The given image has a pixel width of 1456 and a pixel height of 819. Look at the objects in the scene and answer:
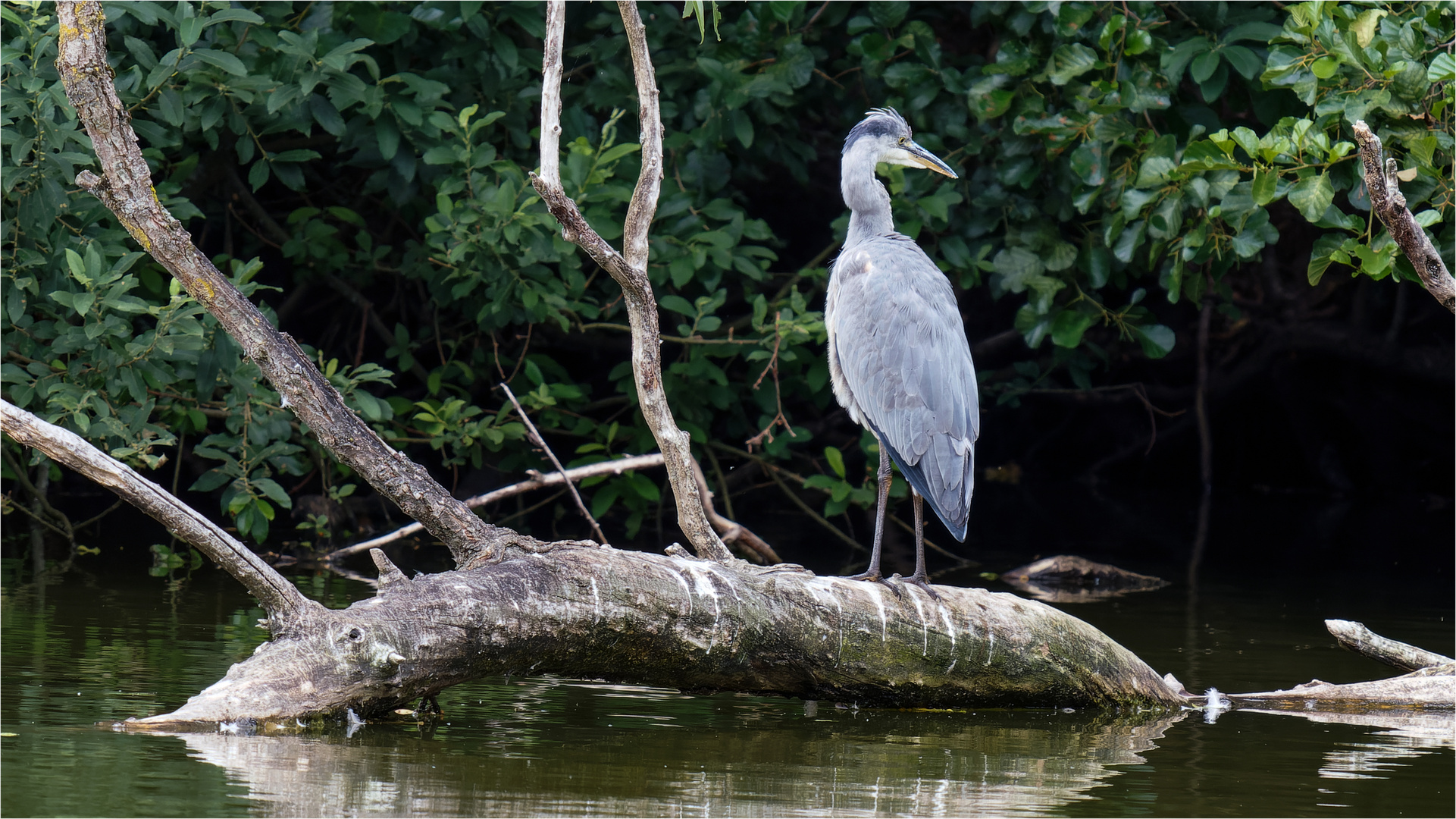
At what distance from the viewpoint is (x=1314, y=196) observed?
5191 mm

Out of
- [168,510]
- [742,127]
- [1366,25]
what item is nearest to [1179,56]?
[1366,25]

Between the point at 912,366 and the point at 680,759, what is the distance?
177 centimetres

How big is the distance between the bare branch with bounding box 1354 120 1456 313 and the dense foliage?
1020 mm

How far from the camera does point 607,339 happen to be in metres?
8.29

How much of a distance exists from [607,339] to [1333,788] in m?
5.55

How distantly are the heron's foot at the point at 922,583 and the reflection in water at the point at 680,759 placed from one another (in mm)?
367

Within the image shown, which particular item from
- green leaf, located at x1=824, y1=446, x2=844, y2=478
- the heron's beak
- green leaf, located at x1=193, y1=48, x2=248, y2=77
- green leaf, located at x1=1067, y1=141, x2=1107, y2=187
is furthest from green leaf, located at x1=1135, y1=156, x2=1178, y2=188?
green leaf, located at x1=193, y1=48, x2=248, y2=77

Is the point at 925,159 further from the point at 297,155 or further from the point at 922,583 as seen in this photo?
the point at 297,155

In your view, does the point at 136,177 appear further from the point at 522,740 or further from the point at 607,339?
the point at 607,339

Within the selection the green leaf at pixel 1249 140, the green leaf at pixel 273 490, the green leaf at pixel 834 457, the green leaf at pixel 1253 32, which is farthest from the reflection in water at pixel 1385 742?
the green leaf at pixel 273 490

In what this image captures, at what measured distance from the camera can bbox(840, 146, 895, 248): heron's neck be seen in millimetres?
5301

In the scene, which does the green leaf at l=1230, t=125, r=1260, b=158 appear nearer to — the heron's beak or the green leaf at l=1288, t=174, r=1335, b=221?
the green leaf at l=1288, t=174, r=1335, b=221

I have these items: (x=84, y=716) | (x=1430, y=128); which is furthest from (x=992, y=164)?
(x=84, y=716)

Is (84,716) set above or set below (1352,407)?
below
